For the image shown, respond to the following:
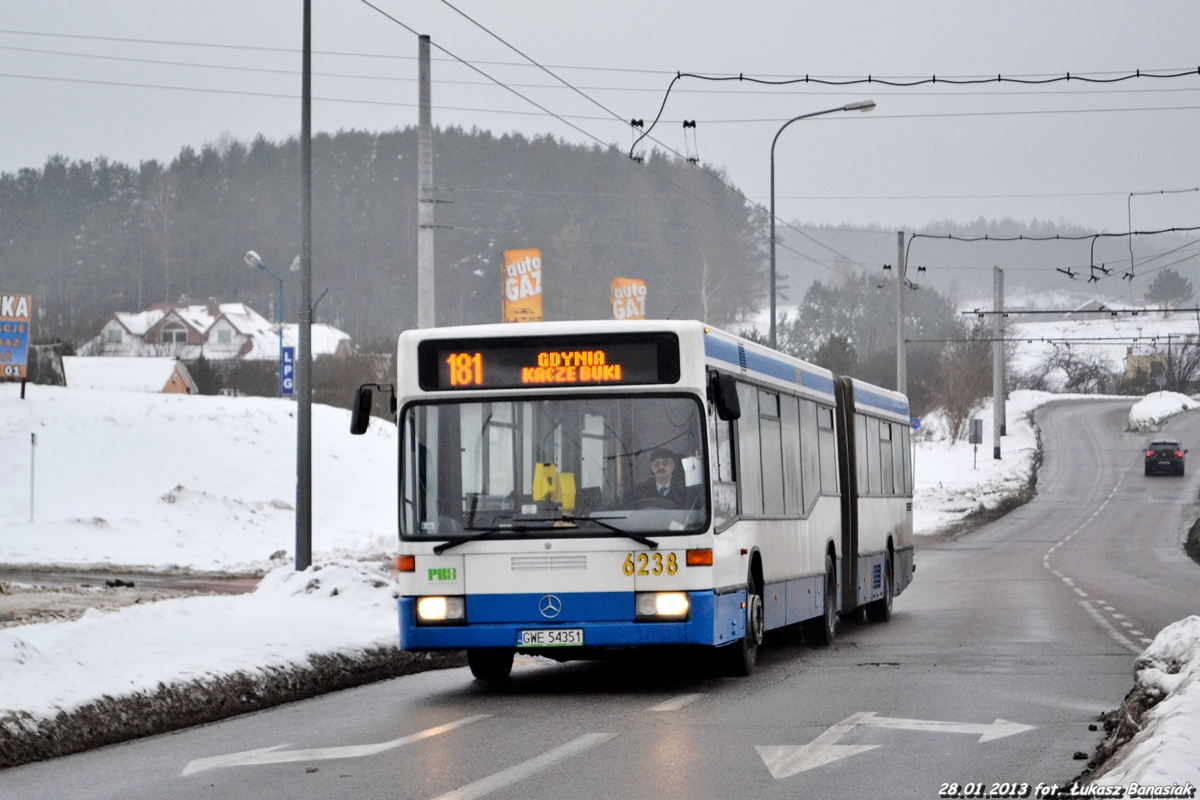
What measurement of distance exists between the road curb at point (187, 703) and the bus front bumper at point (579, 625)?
1.13 meters

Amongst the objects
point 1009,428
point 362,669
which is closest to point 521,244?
point 1009,428

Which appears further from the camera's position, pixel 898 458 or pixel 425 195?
pixel 898 458

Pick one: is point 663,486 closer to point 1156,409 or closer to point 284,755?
point 284,755

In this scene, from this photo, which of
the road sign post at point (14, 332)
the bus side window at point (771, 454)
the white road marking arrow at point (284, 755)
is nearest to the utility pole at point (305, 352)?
the bus side window at point (771, 454)

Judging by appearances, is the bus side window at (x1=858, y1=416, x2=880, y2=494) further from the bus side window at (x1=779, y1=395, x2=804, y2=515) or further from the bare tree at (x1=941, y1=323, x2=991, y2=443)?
the bare tree at (x1=941, y1=323, x2=991, y2=443)

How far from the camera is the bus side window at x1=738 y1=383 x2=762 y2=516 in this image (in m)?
13.5

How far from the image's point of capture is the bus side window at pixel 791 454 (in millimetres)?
15508

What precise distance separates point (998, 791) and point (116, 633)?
324 inches

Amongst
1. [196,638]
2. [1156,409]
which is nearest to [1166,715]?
[196,638]

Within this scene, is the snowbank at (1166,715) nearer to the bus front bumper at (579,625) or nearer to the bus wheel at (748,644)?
the bus front bumper at (579,625)

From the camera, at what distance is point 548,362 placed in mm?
12547

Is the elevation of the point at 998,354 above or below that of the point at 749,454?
above

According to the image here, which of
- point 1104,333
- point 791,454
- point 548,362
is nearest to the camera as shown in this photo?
point 548,362

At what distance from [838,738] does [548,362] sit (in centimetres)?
412
